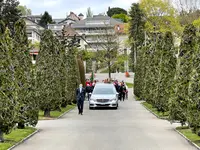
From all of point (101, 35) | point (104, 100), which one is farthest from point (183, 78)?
point (101, 35)

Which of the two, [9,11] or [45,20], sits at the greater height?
[45,20]

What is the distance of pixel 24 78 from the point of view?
19.1m

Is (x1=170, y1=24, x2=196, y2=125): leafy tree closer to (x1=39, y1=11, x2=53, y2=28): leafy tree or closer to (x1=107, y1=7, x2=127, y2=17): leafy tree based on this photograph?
(x1=39, y1=11, x2=53, y2=28): leafy tree

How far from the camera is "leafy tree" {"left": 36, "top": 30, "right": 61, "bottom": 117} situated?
25.4 metres

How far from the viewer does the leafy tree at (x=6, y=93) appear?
14991 mm

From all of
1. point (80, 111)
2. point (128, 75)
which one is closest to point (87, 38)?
point (128, 75)

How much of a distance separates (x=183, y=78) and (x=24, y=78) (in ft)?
20.1

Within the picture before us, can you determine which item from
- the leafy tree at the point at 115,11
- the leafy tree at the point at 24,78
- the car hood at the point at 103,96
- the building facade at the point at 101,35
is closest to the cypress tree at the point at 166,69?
the leafy tree at the point at 24,78

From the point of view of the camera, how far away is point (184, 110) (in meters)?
18.3

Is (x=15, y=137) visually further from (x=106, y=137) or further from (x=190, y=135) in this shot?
(x=190, y=135)

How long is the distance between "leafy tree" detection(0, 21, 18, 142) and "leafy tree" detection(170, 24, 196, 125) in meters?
6.35

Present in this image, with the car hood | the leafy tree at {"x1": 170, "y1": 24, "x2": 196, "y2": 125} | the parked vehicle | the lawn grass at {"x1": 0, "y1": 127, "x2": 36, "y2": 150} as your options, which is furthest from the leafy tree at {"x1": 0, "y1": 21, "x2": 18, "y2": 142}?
the car hood

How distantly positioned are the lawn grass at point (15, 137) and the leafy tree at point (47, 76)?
5645 millimetres

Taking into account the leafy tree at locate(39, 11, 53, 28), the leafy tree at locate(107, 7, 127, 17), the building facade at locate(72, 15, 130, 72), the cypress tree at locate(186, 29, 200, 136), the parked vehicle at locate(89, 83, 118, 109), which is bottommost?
the parked vehicle at locate(89, 83, 118, 109)
